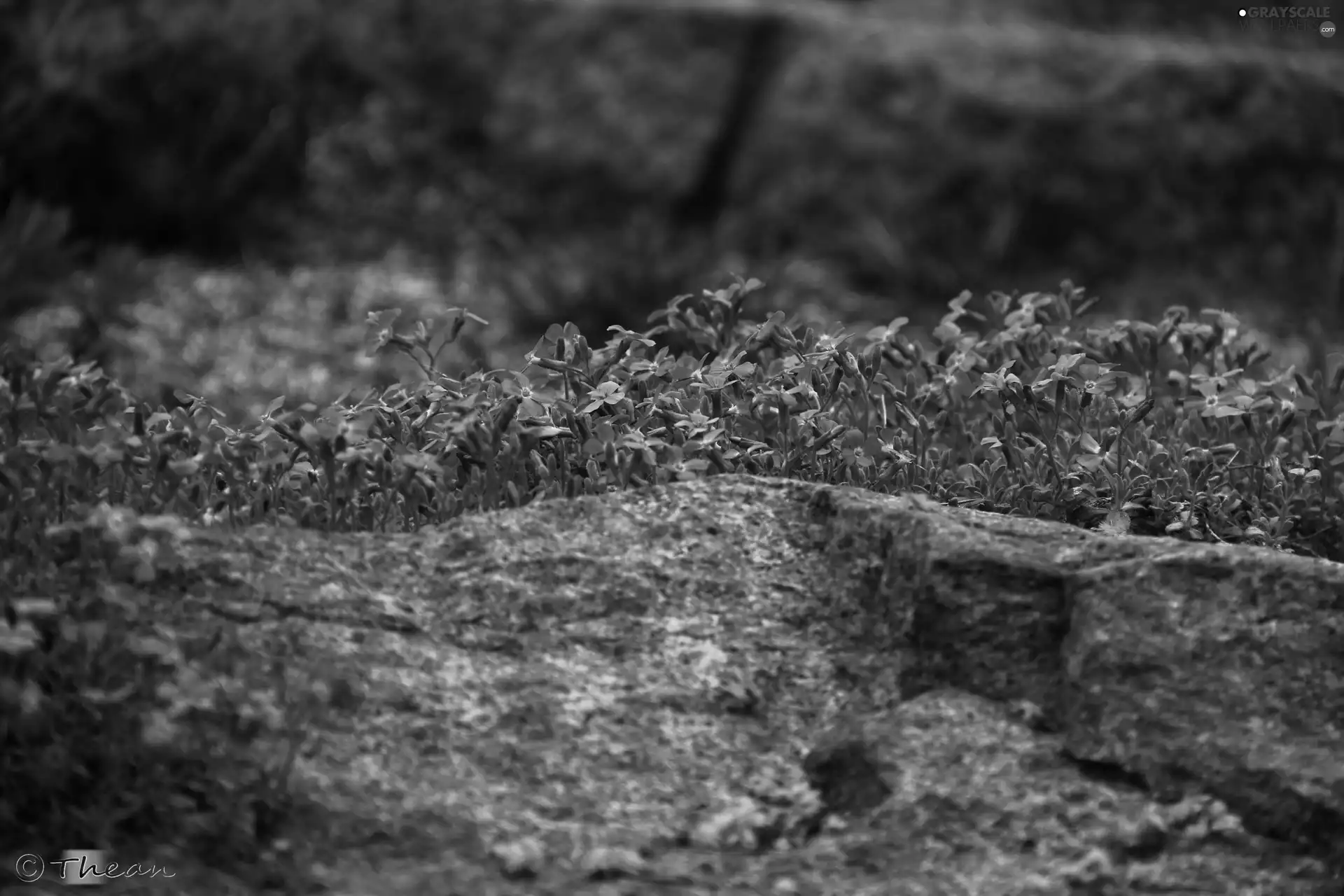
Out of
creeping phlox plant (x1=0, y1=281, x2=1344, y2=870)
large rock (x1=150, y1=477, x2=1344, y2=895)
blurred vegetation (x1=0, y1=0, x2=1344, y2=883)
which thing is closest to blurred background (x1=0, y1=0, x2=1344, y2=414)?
blurred vegetation (x1=0, y1=0, x2=1344, y2=883)

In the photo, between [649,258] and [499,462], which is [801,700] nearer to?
[499,462]

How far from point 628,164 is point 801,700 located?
7.01m

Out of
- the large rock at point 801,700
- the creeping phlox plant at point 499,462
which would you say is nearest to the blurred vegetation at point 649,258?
the creeping phlox plant at point 499,462

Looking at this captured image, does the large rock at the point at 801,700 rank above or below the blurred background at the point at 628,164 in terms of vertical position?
below

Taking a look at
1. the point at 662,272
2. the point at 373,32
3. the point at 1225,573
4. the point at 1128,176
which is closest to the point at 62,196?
the point at 373,32

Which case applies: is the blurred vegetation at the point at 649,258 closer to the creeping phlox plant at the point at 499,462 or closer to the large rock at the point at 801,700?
the creeping phlox plant at the point at 499,462

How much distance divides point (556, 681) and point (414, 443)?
87 cm

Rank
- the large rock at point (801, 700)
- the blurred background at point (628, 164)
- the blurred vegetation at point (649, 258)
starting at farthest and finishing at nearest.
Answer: the blurred background at point (628, 164) → the blurred vegetation at point (649, 258) → the large rock at point (801, 700)

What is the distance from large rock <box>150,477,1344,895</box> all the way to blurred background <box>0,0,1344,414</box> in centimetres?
430

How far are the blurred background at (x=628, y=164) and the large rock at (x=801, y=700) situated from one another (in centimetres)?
430

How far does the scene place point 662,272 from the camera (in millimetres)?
8469

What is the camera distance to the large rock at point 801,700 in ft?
8.50

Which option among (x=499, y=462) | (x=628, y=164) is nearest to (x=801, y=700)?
(x=499, y=462)

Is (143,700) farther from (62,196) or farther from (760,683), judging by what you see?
(62,196)
